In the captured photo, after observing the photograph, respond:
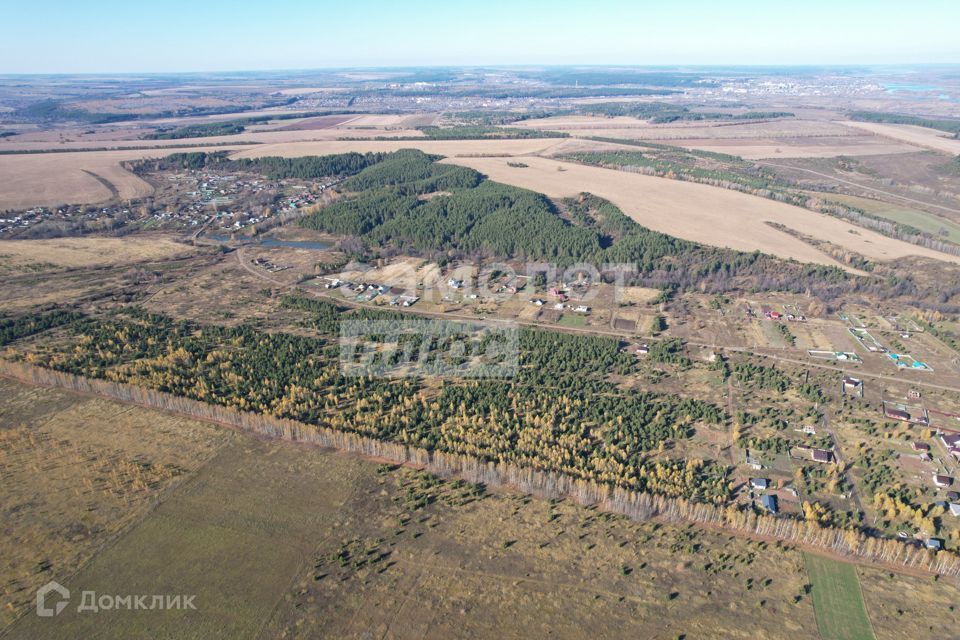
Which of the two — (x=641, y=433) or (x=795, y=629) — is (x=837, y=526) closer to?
(x=795, y=629)

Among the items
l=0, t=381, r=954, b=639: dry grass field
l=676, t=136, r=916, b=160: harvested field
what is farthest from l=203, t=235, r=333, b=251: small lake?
l=676, t=136, r=916, b=160: harvested field

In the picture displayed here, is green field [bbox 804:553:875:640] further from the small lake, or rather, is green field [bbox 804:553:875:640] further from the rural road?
the rural road

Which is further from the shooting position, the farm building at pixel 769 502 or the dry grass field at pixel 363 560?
the farm building at pixel 769 502

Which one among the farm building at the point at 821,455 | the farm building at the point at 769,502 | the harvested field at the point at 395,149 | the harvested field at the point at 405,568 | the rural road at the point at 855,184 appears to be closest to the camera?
the harvested field at the point at 405,568

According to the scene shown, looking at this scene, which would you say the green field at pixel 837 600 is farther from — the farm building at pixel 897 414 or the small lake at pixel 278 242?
the small lake at pixel 278 242

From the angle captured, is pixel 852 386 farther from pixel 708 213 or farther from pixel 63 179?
pixel 63 179

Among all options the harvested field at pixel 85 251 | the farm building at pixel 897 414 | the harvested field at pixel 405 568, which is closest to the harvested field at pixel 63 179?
the harvested field at pixel 85 251
